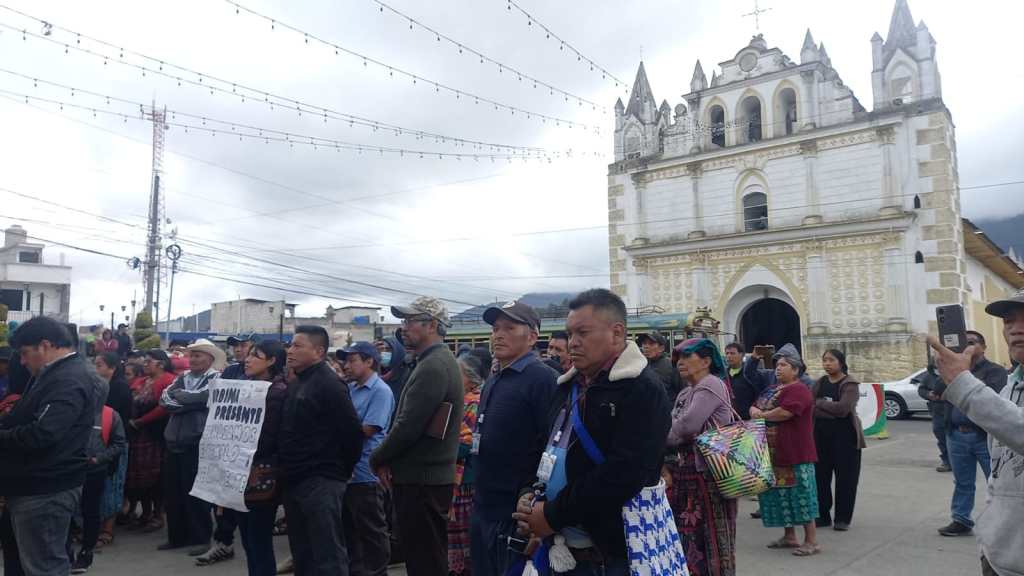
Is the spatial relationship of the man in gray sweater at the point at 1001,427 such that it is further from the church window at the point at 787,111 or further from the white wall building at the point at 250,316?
the white wall building at the point at 250,316

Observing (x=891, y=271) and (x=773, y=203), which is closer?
(x=891, y=271)

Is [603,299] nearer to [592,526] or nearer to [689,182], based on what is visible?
[592,526]

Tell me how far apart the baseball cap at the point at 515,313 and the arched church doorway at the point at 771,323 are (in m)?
21.9

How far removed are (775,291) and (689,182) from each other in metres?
4.79

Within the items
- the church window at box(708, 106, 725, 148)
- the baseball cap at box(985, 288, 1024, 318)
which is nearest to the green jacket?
the baseball cap at box(985, 288, 1024, 318)

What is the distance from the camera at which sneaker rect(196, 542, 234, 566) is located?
6.24 m

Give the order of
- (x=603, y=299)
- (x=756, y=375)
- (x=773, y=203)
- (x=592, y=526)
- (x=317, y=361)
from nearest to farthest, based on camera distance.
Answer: (x=592, y=526)
(x=603, y=299)
(x=317, y=361)
(x=756, y=375)
(x=773, y=203)

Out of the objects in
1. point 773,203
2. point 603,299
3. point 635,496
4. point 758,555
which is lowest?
point 758,555

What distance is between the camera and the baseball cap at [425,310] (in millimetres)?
4930

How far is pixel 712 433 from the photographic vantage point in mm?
4719

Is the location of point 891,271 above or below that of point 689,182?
below

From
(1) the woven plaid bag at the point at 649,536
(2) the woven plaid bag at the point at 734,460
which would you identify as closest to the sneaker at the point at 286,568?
(2) the woven plaid bag at the point at 734,460

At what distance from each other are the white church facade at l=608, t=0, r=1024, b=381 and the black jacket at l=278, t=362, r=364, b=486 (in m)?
19.8

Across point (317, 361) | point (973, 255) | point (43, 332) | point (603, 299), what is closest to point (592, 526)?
point (603, 299)
